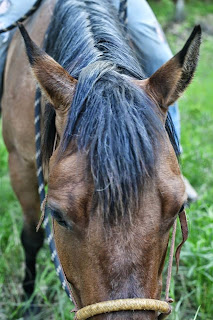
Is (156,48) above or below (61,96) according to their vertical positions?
below

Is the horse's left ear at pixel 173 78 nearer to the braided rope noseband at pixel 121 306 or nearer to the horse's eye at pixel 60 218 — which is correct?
the horse's eye at pixel 60 218

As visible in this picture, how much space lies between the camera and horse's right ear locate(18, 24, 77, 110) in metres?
1.71

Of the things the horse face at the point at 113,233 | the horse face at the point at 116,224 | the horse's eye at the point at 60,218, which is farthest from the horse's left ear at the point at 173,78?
the horse's eye at the point at 60,218

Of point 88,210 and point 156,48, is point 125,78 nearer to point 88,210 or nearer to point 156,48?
point 88,210

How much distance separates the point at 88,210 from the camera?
1504 millimetres

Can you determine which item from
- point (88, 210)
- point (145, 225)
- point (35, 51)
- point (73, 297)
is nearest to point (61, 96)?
point (35, 51)

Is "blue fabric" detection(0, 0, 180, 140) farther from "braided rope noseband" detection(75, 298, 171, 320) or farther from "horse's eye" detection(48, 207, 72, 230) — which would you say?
"braided rope noseband" detection(75, 298, 171, 320)

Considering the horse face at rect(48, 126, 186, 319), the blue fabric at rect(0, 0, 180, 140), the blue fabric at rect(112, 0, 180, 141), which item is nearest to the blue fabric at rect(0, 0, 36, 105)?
the blue fabric at rect(0, 0, 180, 140)

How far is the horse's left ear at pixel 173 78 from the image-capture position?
168 cm

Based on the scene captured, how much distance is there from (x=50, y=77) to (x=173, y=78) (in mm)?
434

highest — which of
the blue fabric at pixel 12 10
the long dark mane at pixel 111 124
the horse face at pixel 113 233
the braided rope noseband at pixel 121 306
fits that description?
the blue fabric at pixel 12 10

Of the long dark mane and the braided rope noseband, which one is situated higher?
the long dark mane

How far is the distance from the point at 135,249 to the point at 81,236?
0.19 m

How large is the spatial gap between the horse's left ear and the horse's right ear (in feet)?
0.85
